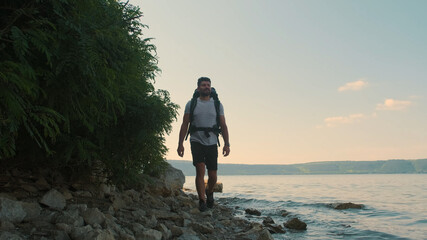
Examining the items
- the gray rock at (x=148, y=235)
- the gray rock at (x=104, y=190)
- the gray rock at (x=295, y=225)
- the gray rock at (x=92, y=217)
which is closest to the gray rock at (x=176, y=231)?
the gray rock at (x=148, y=235)

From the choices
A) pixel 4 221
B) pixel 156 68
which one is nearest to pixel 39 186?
pixel 4 221

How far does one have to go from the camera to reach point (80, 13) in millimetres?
3840

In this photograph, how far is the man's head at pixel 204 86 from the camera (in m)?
7.43

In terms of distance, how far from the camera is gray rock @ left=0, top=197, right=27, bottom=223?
3736 mm

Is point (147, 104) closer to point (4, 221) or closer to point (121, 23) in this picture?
point (121, 23)

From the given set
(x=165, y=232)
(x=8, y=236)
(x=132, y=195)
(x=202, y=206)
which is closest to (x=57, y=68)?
(x=8, y=236)

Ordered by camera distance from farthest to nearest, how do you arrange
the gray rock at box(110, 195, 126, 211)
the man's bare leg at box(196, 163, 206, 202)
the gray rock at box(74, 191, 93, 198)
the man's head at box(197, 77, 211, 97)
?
the man's head at box(197, 77, 211, 97), the man's bare leg at box(196, 163, 206, 202), the gray rock at box(74, 191, 93, 198), the gray rock at box(110, 195, 126, 211)

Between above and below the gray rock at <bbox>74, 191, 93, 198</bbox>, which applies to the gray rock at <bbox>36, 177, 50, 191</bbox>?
above

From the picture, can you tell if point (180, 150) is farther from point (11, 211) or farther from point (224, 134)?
point (11, 211)

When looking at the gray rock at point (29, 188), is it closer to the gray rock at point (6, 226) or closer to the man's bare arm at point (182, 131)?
the gray rock at point (6, 226)

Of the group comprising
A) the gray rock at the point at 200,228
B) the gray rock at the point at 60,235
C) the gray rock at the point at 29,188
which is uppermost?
the gray rock at the point at 29,188

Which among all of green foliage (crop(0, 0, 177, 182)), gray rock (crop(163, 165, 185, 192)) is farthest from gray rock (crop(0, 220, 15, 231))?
gray rock (crop(163, 165, 185, 192))

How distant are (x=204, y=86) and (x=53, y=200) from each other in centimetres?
400

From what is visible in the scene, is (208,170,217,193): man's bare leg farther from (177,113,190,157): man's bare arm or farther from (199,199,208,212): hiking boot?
(177,113,190,157): man's bare arm
